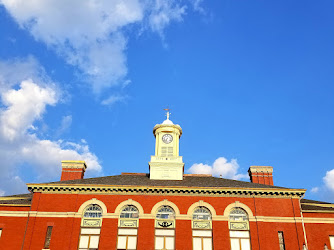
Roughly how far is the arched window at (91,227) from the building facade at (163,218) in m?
0.08

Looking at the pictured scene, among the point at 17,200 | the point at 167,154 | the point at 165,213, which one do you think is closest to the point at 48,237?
the point at 17,200

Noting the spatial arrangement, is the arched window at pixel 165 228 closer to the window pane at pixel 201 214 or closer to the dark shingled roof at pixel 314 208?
the window pane at pixel 201 214

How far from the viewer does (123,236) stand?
2825 centimetres

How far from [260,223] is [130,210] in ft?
39.3

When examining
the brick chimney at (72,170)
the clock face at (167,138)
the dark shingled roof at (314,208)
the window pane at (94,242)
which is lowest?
the window pane at (94,242)

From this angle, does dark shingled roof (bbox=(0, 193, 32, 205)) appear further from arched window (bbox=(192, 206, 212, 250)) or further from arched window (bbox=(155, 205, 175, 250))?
arched window (bbox=(192, 206, 212, 250))

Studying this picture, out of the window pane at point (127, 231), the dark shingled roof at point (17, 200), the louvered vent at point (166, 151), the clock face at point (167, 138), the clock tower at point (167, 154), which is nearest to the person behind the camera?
the window pane at point (127, 231)

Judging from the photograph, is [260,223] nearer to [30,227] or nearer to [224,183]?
[224,183]

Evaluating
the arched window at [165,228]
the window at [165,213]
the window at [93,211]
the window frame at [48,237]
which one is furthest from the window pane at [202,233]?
the window frame at [48,237]

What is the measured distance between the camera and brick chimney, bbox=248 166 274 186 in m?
36.2

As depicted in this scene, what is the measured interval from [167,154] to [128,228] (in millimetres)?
11137

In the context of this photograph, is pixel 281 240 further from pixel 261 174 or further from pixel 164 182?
pixel 164 182

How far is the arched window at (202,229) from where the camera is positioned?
2799 cm

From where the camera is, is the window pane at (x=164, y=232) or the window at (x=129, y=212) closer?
the window pane at (x=164, y=232)
